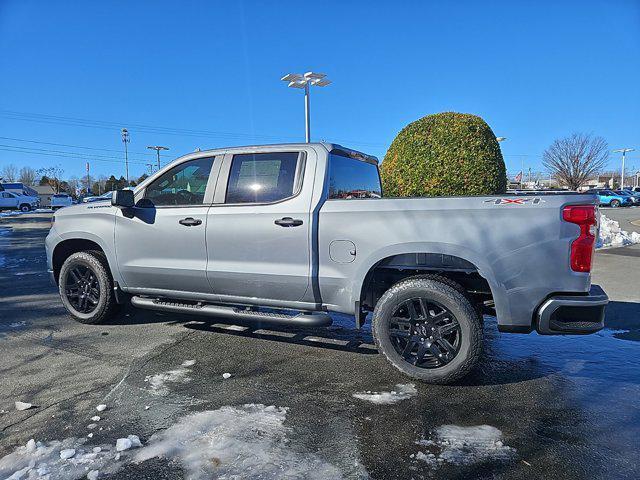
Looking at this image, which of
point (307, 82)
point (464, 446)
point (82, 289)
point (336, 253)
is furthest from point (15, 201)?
point (464, 446)

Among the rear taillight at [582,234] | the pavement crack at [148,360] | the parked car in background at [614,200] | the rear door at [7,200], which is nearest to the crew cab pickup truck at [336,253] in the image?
the rear taillight at [582,234]

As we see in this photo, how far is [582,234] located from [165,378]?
337cm

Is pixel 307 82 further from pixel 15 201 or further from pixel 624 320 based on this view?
pixel 15 201

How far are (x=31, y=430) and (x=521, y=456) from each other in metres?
2.99

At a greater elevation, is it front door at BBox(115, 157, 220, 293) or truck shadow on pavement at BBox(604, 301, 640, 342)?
front door at BBox(115, 157, 220, 293)

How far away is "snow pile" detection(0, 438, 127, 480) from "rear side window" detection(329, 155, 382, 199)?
2.56m

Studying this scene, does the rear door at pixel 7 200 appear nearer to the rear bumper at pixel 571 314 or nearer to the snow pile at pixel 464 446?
the snow pile at pixel 464 446

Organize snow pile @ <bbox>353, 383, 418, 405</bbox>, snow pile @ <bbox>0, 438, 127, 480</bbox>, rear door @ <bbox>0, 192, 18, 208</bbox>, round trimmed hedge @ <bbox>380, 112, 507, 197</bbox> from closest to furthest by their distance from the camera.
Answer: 1. snow pile @ <bbox>0, 438, 127, 480</bbox>
2. snow pile @ <bbox>353, 383, 418, 405</bbox>
3. round trimmed hedge @ <bbox>380, 112, 507, 197</bbox>
4. rear door @ <bbox>0, 192, 18, 208</bbox>

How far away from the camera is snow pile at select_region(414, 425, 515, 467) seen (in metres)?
2.50

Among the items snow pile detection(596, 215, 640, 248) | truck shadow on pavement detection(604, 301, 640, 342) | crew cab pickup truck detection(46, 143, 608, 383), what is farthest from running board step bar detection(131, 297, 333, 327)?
snow pile detection(596, 215, 640, 248)

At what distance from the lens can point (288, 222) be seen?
A: 384 cm

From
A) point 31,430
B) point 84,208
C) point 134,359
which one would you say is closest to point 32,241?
point 84,208

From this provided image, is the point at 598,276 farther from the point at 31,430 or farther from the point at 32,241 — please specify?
the point at 32,241

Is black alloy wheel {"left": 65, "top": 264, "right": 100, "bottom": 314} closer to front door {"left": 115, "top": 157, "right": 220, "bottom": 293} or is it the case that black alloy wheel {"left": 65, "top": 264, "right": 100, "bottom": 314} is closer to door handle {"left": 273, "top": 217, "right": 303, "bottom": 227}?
front door {"left": 115, "top": 157, "right": 220, "bottom": 293}
